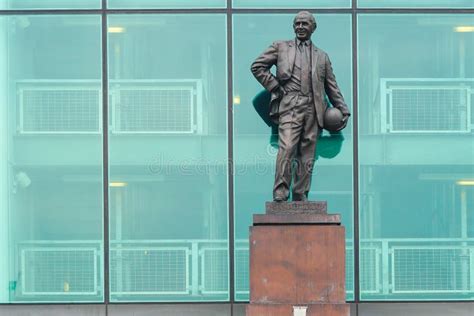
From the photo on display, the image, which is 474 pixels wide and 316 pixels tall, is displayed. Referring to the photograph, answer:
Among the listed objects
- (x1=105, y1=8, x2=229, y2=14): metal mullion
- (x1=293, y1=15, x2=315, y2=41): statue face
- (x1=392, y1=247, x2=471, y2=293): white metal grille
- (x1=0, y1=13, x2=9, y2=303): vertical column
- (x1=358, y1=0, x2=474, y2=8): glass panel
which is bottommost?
(x1=392, y1=247, x2=471, y2=293): white metal grille

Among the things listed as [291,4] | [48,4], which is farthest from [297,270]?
[48,4]

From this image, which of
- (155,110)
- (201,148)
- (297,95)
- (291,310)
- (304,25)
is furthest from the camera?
(155,110)

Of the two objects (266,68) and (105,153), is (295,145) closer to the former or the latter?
(266,68)

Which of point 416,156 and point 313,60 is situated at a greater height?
point 313,60

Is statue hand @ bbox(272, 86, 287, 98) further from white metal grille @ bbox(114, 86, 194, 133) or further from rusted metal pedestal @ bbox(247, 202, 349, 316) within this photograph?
rusted metal pedestal @ bbox(247, 202, 349, 316)

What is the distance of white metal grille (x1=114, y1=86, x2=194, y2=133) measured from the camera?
14945 millimetres

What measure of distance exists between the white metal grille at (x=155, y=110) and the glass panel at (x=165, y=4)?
119 cm

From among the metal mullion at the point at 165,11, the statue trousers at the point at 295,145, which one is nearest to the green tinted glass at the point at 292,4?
the metal mullion at the point at 165,11

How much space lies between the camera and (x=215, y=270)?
583 inches

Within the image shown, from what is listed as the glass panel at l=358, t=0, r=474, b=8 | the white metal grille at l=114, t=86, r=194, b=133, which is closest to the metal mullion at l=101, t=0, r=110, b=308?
the white metal grille at l=114, t=86, r=194, b=133

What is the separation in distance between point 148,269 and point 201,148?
6.14 feet

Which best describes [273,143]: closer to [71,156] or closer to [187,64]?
[187,64]

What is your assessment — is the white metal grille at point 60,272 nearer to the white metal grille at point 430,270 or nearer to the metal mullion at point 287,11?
the metal mullion at point 287,11

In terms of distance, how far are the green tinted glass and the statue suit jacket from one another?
→ 1055mm
